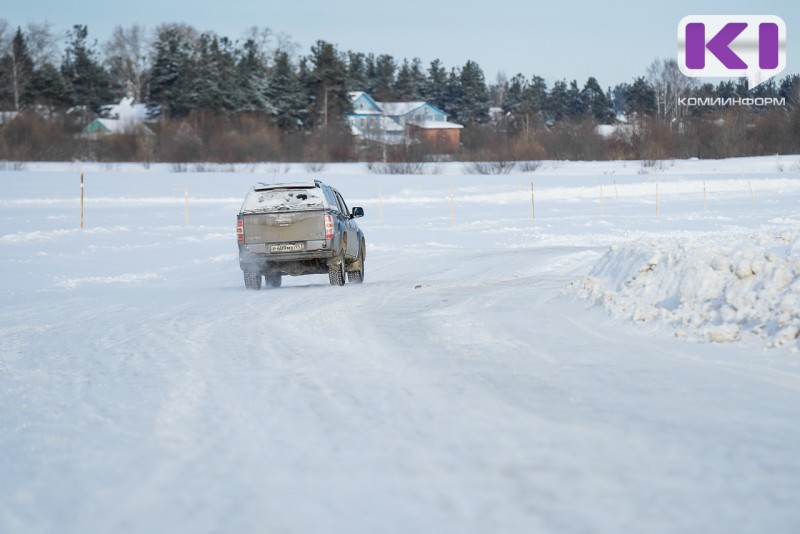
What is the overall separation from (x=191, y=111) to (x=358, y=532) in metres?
97.0

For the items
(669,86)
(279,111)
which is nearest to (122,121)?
(279,111)

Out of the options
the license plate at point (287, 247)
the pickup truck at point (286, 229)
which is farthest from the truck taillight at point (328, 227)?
the license plate at point (287, 247)

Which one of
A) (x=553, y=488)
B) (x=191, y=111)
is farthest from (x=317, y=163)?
(x=553, y=488)

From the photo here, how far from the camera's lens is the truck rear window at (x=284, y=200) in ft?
57.9

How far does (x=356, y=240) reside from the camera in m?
20.1

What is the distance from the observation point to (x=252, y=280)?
1809 cm

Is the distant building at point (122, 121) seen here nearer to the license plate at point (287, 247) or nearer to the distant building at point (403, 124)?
the distant building at point (403, 124)

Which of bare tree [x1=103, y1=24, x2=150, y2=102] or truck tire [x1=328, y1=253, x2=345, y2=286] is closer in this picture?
truck tire [x1=328, y1=253, x2=345, y2=286]

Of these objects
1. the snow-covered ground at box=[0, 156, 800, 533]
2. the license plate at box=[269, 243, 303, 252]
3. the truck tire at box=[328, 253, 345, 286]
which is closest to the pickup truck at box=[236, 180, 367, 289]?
the license plate at box=[269, 243, 303, 252]

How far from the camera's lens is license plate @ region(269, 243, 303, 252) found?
57.8 ft

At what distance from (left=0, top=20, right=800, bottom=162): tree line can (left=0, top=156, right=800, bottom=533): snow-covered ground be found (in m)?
67.8

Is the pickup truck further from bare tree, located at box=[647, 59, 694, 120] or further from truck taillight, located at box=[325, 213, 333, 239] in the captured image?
bare tree, located at box=[647, 59, 694, 120]

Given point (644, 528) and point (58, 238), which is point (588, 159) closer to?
point (58, 238)

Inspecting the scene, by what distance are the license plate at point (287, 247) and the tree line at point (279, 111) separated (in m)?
64.8
